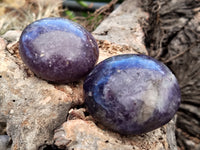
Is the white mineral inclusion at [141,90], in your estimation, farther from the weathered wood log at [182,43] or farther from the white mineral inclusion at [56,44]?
the weathered wood log at [182,43]

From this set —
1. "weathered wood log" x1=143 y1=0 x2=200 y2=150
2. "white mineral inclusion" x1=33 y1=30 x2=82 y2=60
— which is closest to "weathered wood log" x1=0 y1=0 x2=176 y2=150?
"white mineral inclusion" x1=33 y1=30 x2=82 y2=60

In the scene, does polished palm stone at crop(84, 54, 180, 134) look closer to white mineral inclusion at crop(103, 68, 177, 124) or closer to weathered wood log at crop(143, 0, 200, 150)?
white mineral inclusion at crop(103, 68, 177, 124)

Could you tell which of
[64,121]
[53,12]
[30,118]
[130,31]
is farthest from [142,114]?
[53,12]

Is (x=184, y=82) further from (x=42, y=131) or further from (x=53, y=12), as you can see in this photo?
(x=53, y=12)

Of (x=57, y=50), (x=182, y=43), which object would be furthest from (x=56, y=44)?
(x=182, y=43)

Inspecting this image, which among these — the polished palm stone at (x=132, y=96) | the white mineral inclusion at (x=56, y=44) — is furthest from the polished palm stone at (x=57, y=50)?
the polished palm stone at (x=132, y=96)
